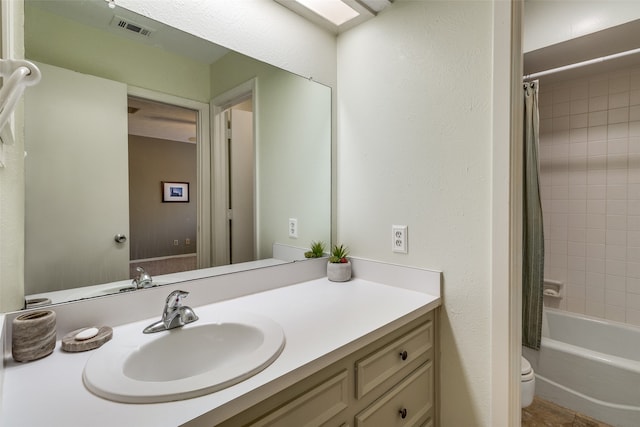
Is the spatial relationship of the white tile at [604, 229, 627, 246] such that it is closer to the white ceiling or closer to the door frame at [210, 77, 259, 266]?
the white ceiling

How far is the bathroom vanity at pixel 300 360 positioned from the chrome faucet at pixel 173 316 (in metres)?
0.05

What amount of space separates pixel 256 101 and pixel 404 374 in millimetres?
1300

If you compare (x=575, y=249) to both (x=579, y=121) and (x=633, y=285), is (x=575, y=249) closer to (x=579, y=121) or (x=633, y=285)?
(x=633, y=285)

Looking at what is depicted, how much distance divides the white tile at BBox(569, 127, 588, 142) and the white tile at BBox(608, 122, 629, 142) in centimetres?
13

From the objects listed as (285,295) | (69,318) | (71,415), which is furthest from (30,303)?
(285,295)

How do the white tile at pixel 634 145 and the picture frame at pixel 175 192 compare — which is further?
the white tile at pixel 634 145

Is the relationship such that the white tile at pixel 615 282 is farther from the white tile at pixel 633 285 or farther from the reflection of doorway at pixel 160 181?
the reflection of doorway at pixel 160 181

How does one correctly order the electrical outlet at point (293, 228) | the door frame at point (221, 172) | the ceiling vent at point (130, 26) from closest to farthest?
the ceiling vent at point (130, 26), the door frame at point (221, 172), the electrical outlet at point (293, 228)

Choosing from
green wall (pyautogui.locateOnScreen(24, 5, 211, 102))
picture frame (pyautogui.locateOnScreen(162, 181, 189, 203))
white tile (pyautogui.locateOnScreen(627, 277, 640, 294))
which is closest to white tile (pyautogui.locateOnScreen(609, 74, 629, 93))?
white tile (pyautogui.locateOnScreen(627, 277, 640, 294))

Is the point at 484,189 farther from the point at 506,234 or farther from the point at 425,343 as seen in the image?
the point at 425,343

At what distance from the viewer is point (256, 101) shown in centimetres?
140

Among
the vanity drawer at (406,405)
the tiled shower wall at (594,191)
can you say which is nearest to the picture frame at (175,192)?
the vanity drawer at (406,405)

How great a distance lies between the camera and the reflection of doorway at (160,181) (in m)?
1.02

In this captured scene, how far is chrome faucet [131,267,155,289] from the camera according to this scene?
3.29 feet
